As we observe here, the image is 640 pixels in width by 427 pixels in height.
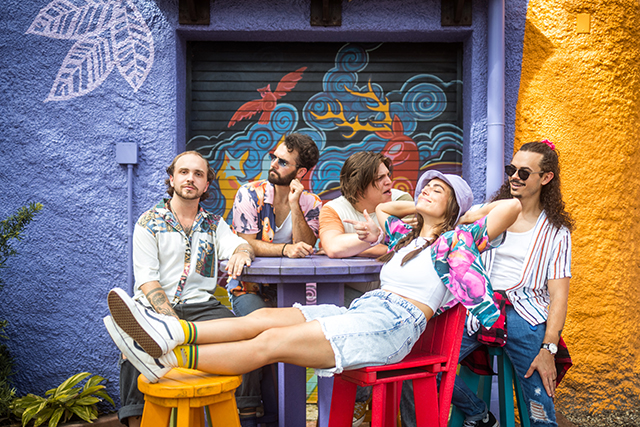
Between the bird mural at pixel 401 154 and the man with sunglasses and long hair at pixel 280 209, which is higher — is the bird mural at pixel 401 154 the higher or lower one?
the higher one

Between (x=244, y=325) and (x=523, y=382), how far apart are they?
55.9 inches

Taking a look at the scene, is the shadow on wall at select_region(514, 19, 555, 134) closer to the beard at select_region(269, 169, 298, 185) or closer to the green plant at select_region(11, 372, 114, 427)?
the beard at select_region(269, 169, 298, 185)

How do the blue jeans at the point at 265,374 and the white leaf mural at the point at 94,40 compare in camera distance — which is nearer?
the blue jeans at the point at 265,374

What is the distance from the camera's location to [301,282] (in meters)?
2.50

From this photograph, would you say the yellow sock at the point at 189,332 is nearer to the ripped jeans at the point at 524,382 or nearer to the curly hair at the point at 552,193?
the ripped jeans at the point at 524,382

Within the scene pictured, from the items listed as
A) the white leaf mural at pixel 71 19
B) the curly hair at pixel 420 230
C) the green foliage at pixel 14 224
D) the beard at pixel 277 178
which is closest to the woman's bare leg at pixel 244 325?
the curly hair at pixel 420 230

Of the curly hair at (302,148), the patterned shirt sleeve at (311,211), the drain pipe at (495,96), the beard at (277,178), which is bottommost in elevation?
the patterned shirt sleeve at (311,211)

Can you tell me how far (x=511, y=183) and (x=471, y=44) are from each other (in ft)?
6.22

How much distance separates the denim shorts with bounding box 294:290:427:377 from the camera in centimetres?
207

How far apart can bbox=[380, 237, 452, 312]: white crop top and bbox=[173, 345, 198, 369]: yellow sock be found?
3.31 ft

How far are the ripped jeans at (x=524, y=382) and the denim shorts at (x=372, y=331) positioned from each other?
51 cm

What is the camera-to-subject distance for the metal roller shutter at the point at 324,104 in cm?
432

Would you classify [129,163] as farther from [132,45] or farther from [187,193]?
[187,193]

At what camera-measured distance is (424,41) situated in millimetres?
4270
